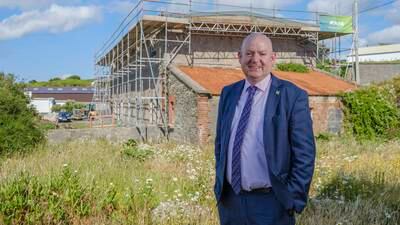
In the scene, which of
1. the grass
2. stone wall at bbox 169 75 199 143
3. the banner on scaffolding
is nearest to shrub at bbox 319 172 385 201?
the grass

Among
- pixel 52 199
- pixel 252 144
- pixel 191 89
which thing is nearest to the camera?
pixel 252 144

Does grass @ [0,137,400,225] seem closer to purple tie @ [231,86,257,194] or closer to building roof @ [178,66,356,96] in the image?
purple tie @ [231,86,257,194]

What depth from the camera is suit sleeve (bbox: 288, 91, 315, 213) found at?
3.08m

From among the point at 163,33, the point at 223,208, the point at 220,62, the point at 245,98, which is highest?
the point at 163,33

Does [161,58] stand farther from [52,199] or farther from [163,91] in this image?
[52,199]

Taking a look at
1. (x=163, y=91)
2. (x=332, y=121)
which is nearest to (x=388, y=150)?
(x=332, y=121)

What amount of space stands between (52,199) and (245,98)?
3007 millimetres

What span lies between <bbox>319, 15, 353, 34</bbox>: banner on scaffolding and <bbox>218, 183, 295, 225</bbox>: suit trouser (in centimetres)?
2547

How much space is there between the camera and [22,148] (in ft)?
43.7

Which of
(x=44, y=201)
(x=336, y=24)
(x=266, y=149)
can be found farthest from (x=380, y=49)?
(x=266, y=149)

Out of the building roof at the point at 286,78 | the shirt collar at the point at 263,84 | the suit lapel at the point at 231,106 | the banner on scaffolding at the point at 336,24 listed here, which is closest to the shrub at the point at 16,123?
the building roof at the point at 286,78

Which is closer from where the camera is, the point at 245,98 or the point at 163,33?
the point at 245,98

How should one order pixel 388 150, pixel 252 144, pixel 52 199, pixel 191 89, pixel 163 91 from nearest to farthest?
pixel 252 144
pixel 52 199
pixel 388 150
pixel 191 89
pixel 163 91

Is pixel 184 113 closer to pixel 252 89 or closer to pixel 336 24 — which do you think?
pixel 336 24
